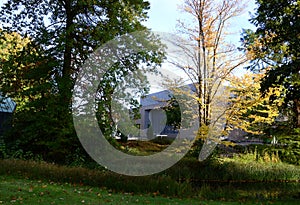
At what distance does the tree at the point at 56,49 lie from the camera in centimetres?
1090

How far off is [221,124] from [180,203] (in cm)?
589

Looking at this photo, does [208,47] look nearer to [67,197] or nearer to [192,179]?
[192,179]

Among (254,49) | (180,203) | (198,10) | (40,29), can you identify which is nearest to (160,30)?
(198,10)

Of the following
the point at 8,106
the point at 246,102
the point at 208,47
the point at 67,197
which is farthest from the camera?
the point at 8,106

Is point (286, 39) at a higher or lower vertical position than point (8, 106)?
higher

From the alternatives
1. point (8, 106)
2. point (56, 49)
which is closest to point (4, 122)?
point (8, 106)

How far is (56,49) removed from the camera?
1113cm

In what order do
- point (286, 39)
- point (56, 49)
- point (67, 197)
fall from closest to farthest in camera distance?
point (67, 197) → point (286, 39) → point (56, 49)

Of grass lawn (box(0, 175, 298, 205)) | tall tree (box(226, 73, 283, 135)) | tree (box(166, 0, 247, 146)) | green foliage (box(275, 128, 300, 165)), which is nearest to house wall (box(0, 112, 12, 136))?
grass lawn (box(0, 175, 298, 205))

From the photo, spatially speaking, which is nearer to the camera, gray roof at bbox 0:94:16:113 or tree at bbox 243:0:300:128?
tree at bbox 243:0:300:128

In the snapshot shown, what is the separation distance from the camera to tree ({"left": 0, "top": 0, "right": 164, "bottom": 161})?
10898 mm

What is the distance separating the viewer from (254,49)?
11883 millimetres

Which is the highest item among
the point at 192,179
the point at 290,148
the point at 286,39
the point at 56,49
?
the point at 56,49

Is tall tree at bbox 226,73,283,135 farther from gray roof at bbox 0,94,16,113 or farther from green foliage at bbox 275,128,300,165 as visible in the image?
gray roof at bbox 0,94,16,113
